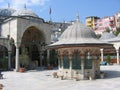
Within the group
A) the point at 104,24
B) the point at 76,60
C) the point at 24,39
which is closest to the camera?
the point at 76,60

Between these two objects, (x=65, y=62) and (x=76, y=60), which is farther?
(x=65, y=62)

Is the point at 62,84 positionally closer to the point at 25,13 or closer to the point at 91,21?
the point at 25,13

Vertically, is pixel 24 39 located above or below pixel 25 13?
below

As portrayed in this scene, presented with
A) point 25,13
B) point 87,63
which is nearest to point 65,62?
point 87,63

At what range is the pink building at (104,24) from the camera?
84688 millimetres

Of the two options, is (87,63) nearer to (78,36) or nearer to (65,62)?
(65,62)

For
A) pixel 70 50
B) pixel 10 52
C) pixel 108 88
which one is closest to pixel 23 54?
pixel 10 52

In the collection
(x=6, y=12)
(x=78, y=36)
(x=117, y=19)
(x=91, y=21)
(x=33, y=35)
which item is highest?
(x=91, y=21)

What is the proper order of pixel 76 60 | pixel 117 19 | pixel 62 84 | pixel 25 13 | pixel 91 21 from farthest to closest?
pixel 91 21 → pixel 117 19 → pixel 25 13 → pixel 76 60 → pixel 62 84

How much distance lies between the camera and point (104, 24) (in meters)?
88.6

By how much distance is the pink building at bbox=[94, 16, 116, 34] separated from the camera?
84688mm

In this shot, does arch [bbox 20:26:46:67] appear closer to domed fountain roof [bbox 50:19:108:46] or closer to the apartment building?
domed fountain roof [bbox 50:19:108:46]

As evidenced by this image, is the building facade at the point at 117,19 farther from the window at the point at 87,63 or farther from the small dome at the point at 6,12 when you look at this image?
the window at the point at 87,63

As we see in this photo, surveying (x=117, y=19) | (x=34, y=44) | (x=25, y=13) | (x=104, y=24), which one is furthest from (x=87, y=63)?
(x=104, y=24)
